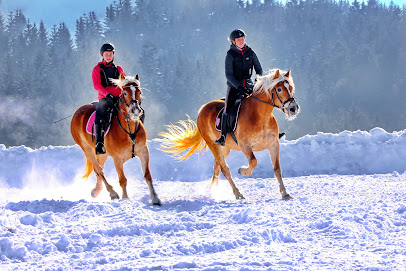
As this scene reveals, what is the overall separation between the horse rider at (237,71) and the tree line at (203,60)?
206ft

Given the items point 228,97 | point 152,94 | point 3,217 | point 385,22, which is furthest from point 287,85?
point 385,22

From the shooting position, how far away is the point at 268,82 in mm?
8930

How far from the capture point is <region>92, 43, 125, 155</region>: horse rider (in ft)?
30.3

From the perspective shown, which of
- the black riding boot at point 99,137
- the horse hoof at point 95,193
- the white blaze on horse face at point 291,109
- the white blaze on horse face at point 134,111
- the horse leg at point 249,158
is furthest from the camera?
the horse hoof at point 95,193

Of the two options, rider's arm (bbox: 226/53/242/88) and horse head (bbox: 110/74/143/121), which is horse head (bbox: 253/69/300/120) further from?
horse head (bbox: 110/74/143/121)

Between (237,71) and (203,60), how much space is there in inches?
3498

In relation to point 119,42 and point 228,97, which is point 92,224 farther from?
point 119,42

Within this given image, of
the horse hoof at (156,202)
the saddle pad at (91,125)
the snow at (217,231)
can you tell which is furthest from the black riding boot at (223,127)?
the saddle pad at (91,125)

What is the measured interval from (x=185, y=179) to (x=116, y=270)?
1070 cm

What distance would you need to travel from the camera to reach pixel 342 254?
4.50 m

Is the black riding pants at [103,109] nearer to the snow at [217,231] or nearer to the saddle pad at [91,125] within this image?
the saddle pad at [91,125]

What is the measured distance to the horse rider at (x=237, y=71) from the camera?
31.2 ft

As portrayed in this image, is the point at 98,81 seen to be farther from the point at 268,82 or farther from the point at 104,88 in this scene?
the point at 268,82

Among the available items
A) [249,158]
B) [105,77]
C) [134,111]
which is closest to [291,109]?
[249,158]
